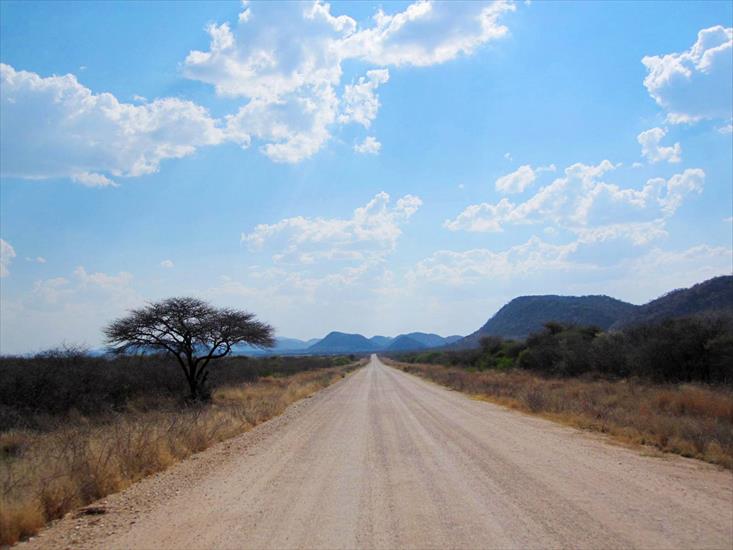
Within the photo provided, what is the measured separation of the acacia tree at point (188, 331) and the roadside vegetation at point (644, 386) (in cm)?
1540

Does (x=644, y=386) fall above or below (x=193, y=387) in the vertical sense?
below

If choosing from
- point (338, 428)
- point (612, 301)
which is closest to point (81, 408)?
point (338, 428)

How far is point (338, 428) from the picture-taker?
65.0ft

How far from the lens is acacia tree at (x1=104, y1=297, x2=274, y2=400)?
3309cm

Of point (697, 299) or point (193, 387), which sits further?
point (697, 299)

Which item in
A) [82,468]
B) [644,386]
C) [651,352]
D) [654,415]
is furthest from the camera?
[651,352]

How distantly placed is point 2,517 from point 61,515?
3.79 ft

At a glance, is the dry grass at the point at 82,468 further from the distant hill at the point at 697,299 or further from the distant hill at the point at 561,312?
the distant hill at the point at 561,312

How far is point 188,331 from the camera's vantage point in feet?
112

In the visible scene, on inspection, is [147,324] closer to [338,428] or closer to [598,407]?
[338,428]

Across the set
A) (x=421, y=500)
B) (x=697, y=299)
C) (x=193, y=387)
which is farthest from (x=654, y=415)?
(x=697, y=299)

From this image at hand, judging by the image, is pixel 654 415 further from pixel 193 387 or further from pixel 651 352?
pixel 193 387

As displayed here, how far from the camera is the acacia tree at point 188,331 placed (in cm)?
3309

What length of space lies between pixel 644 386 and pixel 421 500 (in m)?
25.9
